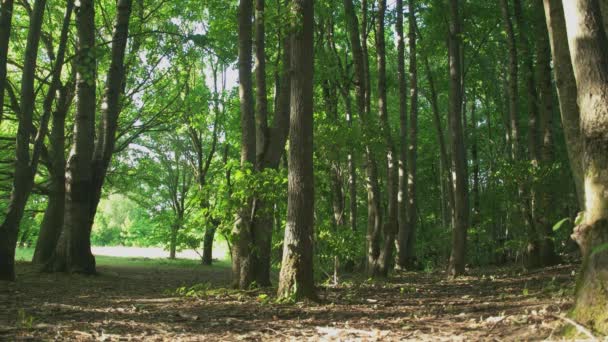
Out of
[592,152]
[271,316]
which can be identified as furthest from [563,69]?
[271,316]

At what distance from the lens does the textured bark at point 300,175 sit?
23.0 ft

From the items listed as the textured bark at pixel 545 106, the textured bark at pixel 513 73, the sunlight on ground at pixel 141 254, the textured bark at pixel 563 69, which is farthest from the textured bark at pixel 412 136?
the sunlight on ground at pixel 141 254

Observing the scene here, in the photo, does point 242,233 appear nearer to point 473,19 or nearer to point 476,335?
point 476,335

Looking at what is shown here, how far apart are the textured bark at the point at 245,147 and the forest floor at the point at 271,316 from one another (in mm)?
433

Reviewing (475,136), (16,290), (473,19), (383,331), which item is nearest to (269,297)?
(383,331)

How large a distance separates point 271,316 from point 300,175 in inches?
81.9

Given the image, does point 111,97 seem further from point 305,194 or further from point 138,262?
point 138,262

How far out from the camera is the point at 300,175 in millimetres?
7207

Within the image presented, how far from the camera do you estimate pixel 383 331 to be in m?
4.87

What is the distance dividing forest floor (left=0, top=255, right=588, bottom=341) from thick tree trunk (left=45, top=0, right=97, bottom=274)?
2.66 m

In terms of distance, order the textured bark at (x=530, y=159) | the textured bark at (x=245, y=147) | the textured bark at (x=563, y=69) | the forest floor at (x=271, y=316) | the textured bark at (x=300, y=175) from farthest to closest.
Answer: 1. the textured bark at (x=530, y=159)
2. the textured bark at (x=245, y=147)
3. the textured bark at (x=300, y=175)
4. the textured bark at (x=563, y=69)
5. the forest floor at (x=271, y=316)

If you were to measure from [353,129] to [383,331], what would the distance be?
6620mm

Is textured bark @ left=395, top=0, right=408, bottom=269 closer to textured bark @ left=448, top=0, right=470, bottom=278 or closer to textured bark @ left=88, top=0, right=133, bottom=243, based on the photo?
textured bark @ left=448, top=0, right=470, bottom=278

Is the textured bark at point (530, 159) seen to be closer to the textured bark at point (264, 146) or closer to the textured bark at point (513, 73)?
the textured bark at point (513, 73)
